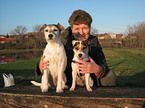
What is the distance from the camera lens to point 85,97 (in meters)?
2.06

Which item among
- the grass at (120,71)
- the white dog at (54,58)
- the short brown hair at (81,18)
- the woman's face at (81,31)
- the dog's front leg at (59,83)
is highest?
the short brown hair at (81,18)

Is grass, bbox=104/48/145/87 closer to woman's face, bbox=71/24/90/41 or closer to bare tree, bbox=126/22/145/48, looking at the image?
woman's face, bbox=71/24/90/41

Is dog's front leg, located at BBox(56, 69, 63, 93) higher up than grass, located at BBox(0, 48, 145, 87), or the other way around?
dog's front leg, located at BBox(56, 69, 63, 93)

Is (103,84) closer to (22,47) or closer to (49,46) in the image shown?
(49,46)

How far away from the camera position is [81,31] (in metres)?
3.26

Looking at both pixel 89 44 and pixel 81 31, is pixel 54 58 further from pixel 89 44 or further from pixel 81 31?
pixel 81 31

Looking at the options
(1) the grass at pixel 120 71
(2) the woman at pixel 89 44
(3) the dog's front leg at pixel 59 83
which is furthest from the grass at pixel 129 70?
(3) the dog's front leg at pixel 59 83

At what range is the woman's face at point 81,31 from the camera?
3.21 m

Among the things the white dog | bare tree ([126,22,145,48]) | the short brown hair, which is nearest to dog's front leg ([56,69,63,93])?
the white dog

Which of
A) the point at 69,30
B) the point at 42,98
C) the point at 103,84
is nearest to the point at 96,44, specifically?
the point at 69,30

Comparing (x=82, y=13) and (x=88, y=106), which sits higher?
(x=82, y=13)

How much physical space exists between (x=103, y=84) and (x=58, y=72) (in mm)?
1420

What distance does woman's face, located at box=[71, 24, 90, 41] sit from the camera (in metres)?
3.21

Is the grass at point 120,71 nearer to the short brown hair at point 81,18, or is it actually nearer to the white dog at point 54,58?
the short brown hair at point 81,18
